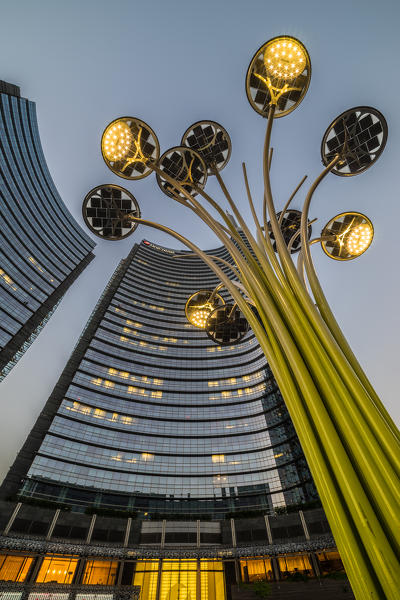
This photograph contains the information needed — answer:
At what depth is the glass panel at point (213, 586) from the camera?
26.1 metres

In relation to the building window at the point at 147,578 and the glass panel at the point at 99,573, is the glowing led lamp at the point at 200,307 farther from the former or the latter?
the building window at the point at 147,578

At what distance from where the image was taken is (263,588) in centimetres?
1566

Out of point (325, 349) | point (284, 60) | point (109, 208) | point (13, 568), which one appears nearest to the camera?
point (325, 349)

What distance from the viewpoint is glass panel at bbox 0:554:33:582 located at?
2283 centimetres

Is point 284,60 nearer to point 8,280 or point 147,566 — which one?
point 147,566

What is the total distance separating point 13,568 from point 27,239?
61.4 meters

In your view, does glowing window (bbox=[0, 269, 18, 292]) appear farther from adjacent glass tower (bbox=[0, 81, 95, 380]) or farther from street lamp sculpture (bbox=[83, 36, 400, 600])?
street lamp sculpture (bbox=[83, 36, 400, 600])

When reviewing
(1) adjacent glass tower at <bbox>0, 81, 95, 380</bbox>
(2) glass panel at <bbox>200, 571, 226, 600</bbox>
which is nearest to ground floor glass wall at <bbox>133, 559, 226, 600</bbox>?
(2) glass panel at <bbox>200, 571, 226, 600</bbox>

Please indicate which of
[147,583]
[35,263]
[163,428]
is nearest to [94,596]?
[147,583]

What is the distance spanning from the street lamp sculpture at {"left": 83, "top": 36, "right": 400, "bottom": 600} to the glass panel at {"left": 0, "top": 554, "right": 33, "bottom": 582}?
3439 cm

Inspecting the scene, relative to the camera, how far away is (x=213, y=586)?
88.4 ft

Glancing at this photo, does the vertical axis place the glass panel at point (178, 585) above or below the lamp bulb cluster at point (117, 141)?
below

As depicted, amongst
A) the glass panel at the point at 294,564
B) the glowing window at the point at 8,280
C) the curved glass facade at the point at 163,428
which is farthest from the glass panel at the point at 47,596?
the glowing window at the point at 8,280

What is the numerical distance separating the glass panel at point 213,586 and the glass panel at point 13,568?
694 inches
